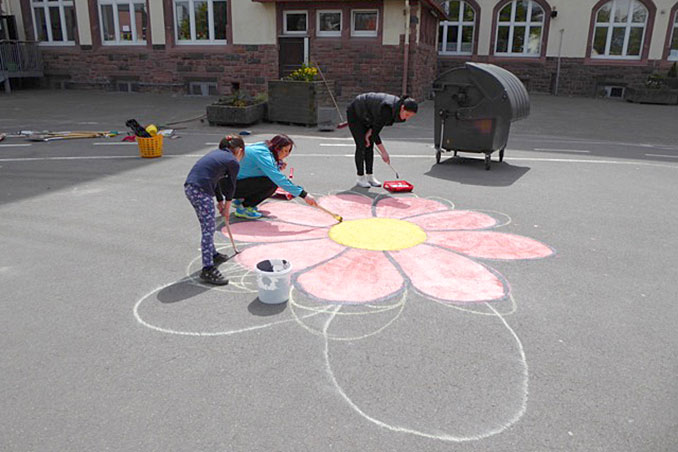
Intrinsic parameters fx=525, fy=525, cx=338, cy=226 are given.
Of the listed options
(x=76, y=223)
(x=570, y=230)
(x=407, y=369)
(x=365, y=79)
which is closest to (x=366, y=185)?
(x=570, y=230)

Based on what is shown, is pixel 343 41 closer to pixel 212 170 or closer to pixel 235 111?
pixel 235 111

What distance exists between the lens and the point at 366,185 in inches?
311

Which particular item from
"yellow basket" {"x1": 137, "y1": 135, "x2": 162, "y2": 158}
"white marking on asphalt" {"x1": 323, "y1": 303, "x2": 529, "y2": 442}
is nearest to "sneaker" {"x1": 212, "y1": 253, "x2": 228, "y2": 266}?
"white marking on asphalt" {"x1": 323, "y1": 303, "x2": 529, "y2": 442}

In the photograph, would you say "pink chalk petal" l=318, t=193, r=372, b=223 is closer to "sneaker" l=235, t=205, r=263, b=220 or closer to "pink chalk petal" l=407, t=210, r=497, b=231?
"pink chalk petal" l=407, t=210, r=497, b=231

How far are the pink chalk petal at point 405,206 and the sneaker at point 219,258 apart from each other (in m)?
2.21

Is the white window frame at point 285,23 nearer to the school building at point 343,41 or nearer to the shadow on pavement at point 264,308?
the school building at point 343,41

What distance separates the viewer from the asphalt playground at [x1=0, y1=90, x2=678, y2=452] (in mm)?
2738

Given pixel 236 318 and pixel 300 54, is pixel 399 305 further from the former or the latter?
pixel 300 54

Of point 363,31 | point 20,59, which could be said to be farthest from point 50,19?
point 363,31

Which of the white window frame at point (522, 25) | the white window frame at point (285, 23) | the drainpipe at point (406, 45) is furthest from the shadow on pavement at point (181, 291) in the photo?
the white window frame at point (522, 25)

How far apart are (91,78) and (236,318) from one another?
22935mm

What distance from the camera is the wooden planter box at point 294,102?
47.3 ft

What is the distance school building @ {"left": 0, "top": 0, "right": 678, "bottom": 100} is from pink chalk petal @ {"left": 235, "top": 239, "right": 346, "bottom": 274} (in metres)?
12.3

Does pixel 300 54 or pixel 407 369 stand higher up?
pixel 300 54
